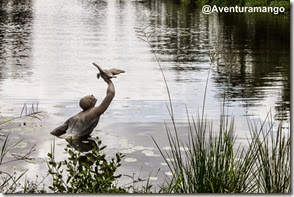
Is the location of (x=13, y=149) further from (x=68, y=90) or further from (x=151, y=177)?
(x=151, y=177)

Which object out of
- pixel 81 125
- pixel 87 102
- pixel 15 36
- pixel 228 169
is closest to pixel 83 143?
pixel 81 125

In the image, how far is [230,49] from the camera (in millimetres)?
4371

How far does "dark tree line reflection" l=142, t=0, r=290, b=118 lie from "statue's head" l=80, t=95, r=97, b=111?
20.7 inches

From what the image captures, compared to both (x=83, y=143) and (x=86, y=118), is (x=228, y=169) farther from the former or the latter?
(x=86, y=118)

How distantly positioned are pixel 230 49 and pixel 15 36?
A: 1.34 metres

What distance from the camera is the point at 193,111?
4152mm

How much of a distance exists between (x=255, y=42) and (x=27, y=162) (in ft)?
5.53

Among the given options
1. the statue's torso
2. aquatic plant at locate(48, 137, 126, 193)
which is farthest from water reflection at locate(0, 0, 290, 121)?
aquatic plant at locate(48, 137, 126, 193)

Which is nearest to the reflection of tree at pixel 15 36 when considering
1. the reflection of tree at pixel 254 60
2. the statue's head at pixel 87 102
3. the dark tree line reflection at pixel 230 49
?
the statue's head at pixel 87 102

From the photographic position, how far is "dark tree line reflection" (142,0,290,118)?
165 inches

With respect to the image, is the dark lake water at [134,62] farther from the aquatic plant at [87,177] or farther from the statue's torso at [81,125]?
the aquatic plant at [87,177]

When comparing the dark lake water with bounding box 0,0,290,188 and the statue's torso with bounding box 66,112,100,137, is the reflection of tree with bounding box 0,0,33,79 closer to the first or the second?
the dark lake water with bounding box 0,0,290,188

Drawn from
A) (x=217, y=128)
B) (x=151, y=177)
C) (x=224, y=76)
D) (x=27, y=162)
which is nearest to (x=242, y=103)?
(x=224, y=76)

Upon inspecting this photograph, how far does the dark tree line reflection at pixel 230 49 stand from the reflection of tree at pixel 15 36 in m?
0.78
